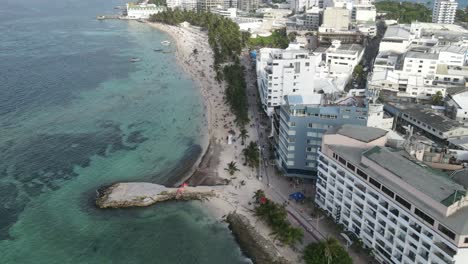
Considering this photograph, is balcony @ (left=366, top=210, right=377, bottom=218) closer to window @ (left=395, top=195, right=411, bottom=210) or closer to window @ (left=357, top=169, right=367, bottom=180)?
window @ (left=357, top=169, right=367, bottom=180)

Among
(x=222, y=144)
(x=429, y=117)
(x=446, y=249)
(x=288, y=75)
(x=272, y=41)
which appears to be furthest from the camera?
(x=272, y=41)

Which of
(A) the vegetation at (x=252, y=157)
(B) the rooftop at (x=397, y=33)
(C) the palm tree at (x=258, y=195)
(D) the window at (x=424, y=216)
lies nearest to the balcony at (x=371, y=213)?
(D) the window at (x=424, y=216)

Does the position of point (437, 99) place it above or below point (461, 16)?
below

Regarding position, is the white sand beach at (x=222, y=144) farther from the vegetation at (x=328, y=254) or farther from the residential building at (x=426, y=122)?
the residential building at (x=426, y=122)

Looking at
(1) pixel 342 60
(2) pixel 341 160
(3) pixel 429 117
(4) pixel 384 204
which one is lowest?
(4) pixel 384 204

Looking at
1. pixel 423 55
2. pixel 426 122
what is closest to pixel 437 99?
pixel 426 122

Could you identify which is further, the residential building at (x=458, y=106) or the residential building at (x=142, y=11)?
the residential building at (x=142, y=11)

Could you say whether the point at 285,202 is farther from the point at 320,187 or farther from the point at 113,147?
the point at 113,147

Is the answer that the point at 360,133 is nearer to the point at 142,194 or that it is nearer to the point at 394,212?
the point at 394,212
